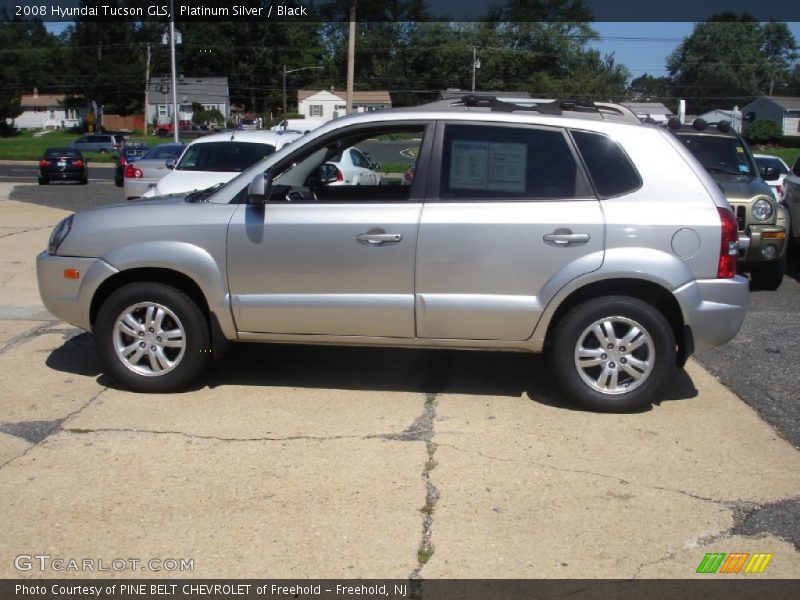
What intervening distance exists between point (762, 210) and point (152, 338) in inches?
276

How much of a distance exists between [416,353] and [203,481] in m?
2.80

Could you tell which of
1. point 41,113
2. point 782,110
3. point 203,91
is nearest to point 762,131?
point 782,110

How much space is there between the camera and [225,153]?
13156 mm

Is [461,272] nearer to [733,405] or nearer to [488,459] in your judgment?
[488,459]

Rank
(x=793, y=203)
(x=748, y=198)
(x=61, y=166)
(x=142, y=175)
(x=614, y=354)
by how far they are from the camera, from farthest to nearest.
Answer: (x=61, y=166)
(x=142, y=175)
(x=793, y=203)
(x=748, y=198)
(x=614, y=354)

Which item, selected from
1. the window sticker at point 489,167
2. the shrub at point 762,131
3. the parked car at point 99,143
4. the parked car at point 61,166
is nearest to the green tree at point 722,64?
the shrub at point 762,131

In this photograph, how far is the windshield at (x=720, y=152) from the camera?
35.6 feet

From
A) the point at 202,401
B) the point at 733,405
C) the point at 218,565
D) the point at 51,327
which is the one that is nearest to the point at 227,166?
the point at 51,327

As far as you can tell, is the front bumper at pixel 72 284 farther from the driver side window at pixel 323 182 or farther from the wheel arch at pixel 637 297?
the wheel arch at pixel 637 297

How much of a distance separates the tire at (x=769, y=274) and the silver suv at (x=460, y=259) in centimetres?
490

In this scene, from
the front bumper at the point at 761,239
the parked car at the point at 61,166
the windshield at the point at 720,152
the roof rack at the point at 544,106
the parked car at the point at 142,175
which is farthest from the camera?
the parked car at the point at 61,166

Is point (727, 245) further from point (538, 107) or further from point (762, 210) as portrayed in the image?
point (762, 210)

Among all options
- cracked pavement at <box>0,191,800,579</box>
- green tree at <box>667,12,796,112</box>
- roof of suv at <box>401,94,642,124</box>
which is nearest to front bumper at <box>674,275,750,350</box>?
cracked pavement at <box>0,191,800,579</box>

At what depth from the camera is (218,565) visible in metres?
3.71
